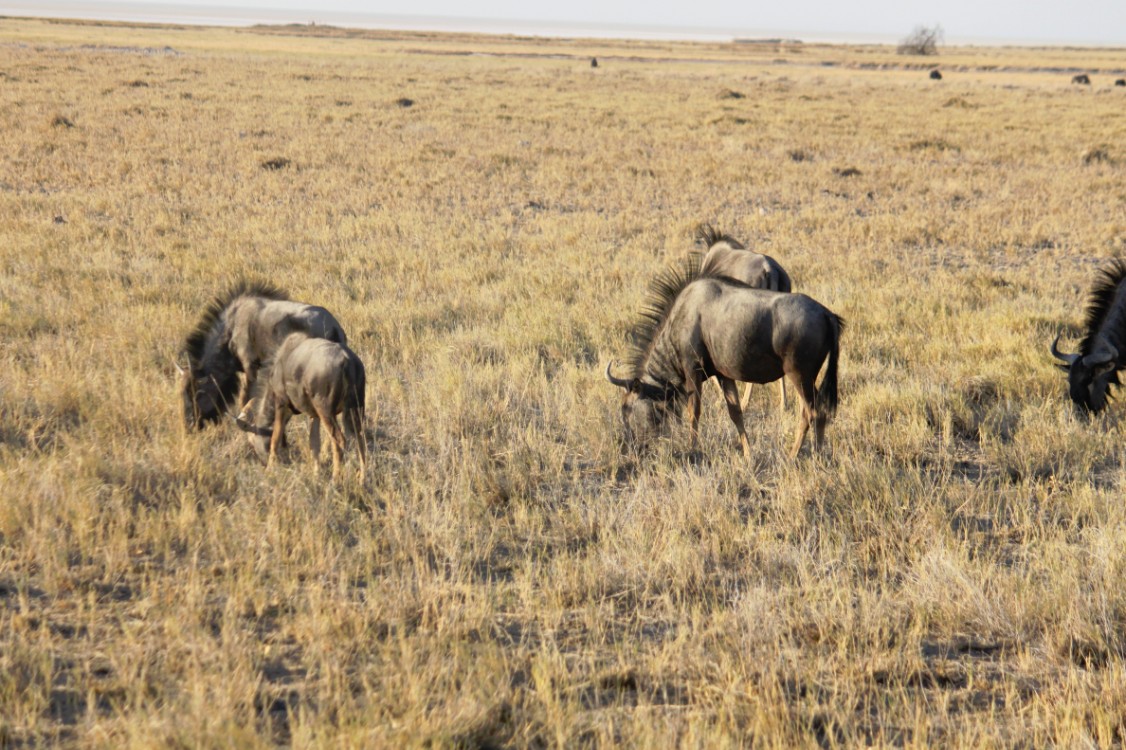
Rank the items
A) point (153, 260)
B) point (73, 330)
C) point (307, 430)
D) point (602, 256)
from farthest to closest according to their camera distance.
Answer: point (602, 256), point (153, 260), point (73, 330), point (307, 430)

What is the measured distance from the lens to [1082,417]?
7.41 meters

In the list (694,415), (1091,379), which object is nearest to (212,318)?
(694,415)

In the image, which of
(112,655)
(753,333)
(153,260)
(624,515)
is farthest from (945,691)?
(153,260)

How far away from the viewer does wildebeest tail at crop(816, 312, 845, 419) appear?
600 cm

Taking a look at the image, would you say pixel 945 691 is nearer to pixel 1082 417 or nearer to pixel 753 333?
pixel 753 333

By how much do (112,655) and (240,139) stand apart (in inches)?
862

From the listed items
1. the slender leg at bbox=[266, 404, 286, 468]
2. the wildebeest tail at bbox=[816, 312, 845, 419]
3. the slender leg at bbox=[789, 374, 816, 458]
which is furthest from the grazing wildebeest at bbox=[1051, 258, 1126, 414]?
the slender leg at bbox=[266, 404, 286, 468]

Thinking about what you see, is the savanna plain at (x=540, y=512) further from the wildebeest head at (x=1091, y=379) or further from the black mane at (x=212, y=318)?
the black mane at (x=212, y=318)

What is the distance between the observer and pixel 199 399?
6750 mm

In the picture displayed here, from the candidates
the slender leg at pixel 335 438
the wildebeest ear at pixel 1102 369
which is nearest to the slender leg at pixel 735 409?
the slender leg at pixel 335 438

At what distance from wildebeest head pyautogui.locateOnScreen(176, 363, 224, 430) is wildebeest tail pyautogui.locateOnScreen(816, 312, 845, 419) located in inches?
164

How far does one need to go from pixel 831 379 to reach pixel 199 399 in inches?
172

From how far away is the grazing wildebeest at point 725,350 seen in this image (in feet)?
19.6

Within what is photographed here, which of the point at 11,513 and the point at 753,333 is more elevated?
the point at 753,333
